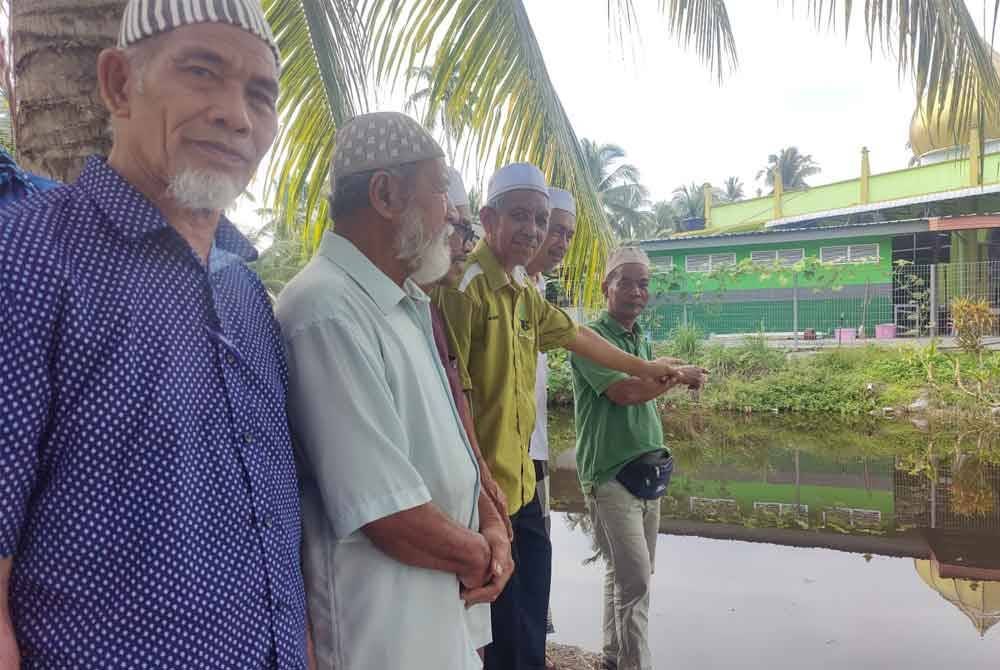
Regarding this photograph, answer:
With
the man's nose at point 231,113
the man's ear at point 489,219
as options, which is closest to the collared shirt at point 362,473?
the man's nose at point 231,113

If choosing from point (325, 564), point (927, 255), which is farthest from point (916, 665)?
point (927, 255)

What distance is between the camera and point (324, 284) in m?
1.54

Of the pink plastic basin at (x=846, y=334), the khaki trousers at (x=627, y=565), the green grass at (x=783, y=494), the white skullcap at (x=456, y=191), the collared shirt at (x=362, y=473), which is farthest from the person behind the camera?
the pink plastic basin at (x=846, y=334)

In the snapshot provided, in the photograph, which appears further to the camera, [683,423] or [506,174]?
[683,423]

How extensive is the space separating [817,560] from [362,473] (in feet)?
16.0

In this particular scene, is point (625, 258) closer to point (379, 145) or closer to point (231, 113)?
point (379, 145)

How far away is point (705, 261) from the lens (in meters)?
19.2

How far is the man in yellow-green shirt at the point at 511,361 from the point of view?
244 cm

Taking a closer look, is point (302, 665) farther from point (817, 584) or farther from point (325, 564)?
point (817, 584)

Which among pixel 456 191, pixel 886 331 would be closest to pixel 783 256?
pixel 886 331

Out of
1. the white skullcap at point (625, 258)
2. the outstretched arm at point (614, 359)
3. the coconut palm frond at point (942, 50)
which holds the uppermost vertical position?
the coconut palm frond at point (942, 50)

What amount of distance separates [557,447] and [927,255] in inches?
470

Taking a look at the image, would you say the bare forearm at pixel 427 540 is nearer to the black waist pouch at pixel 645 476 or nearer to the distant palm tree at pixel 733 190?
the black waist pouch at pixel 645 476

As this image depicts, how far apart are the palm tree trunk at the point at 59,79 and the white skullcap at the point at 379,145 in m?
0.65
